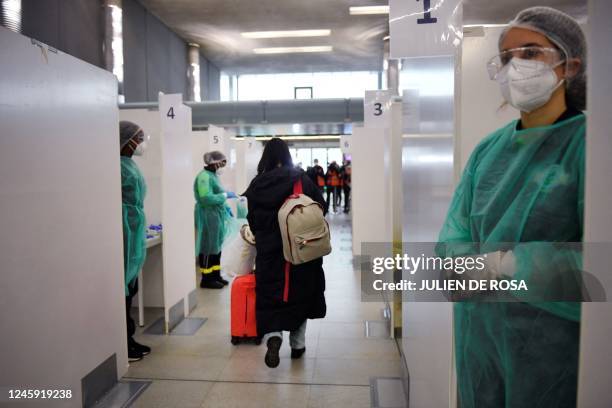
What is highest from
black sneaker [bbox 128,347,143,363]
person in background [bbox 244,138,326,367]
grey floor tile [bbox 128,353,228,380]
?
person in background [bbox 244,138,326,367]

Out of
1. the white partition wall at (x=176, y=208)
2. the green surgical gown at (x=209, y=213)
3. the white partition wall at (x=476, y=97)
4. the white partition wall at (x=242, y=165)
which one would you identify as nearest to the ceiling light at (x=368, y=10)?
the white partition wall at (x=242, y=165)

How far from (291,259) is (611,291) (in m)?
2.14

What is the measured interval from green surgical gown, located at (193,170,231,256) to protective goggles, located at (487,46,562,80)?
4180 millimetres

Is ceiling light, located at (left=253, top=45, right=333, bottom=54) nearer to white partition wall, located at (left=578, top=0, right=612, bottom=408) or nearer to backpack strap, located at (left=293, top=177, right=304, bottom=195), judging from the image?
backpack strap, located at (left=293, top=177, right=304, bottom=195)

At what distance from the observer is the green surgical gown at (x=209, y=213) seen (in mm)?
4934

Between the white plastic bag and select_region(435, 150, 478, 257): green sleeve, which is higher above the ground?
select_region(435, 150, 478, 257): green sleeve

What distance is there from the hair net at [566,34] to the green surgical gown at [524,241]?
0.05m

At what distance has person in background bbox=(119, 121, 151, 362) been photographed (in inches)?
119

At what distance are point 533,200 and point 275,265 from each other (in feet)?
6.88

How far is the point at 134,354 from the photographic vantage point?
318 centimetres

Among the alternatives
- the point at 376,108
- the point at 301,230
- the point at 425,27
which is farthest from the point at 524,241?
the point at 376,108

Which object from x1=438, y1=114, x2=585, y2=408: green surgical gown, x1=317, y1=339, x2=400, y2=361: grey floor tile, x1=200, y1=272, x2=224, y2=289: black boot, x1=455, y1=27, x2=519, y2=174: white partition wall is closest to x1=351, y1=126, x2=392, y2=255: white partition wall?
x1=200, y1=272, x2=224, y2=289: black boot

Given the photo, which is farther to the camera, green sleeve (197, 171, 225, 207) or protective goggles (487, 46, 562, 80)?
green sleeve (197, 171, 225, 207)

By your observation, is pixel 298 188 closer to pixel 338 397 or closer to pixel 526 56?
pixel 338 397
